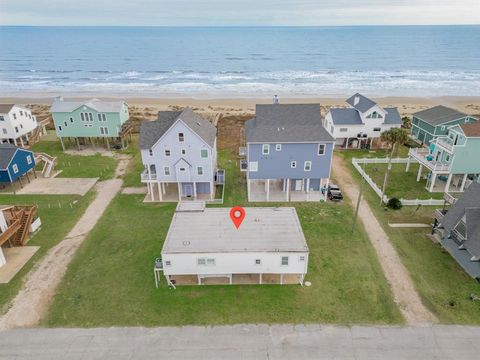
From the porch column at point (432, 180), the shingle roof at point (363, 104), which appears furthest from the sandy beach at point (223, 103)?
the porch column at point (432, 180)

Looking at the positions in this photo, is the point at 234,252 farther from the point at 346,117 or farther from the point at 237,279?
the point at 346,117

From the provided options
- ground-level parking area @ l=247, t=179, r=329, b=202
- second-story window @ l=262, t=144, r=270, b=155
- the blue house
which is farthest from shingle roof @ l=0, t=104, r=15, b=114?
second-story window @ l=262, t=144, r=270, b=155

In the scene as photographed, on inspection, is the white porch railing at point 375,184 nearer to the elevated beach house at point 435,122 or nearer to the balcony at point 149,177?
the elevated beach house at point 435,122

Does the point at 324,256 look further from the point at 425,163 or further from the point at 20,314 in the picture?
the point at 20,314

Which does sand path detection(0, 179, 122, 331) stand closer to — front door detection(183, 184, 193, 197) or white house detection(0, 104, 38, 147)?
front door detection(183, 184, 193, 197)

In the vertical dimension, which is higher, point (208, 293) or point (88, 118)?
point (88, 118)

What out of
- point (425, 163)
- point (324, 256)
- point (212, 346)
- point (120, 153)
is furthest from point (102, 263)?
point (425, 163)

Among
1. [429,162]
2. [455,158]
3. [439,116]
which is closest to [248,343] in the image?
[429,162]
